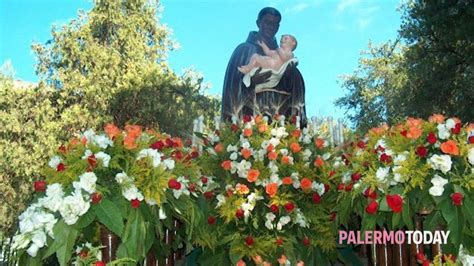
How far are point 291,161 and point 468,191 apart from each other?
1.26 meters

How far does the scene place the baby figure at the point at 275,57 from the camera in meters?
6.54

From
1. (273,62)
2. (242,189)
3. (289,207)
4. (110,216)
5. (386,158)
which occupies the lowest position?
(110,216)

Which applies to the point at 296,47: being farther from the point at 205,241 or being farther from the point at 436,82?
the point at 436,82

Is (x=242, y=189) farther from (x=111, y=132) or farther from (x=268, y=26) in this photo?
(x=268, y=26)

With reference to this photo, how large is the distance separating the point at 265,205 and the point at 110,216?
120 centimetres

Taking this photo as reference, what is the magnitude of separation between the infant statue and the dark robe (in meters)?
0.06

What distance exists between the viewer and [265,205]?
3.38 metres

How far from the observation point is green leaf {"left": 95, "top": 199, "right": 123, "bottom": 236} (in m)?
2.44

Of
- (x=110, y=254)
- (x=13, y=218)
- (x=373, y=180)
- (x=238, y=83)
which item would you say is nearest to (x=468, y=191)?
(x=373, y=180)

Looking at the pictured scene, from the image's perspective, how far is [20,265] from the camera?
2.54 meters

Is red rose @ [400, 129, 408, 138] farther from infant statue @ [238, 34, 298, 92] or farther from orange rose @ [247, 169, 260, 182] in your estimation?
infant statue @ [238, 34, 298, 92]

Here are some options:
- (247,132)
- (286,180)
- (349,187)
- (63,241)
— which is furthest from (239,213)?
(63,241)

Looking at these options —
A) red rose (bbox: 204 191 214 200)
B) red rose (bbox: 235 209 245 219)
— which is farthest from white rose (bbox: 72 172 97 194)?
red rose (bbox: 235 209 245 219)

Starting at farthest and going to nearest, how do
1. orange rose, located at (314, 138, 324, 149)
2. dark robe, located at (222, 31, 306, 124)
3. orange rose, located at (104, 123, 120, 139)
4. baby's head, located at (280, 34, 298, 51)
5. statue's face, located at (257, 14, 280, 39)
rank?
statue's face, located at (257, 14, 280, 39) < baby's head, located at (280, 34, 298, 51) < dark robe, located at (222, 31, 306, 124) < orange rose, located at (314, 138, 324, 149) < orange rose, located at (104, 123, 120, 139)
